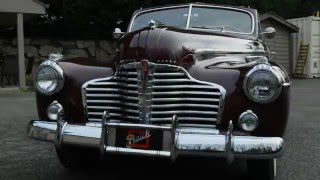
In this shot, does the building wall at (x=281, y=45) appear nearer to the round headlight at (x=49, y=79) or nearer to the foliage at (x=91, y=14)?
the foliage at (x=91, y=14)

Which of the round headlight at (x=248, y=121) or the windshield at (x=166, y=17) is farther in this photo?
the windshield at (x=166, y=17)

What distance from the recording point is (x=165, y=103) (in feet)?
13.1

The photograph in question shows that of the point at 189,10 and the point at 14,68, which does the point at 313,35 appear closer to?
the point at 14,68

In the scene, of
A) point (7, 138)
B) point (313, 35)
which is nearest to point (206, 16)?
point (7, 138)

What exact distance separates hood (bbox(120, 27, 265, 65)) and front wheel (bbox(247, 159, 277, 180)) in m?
0.99

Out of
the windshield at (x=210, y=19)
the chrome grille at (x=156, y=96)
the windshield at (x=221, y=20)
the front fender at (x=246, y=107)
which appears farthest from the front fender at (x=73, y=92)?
the windshield at (x=221, y=20)

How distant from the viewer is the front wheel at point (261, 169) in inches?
168

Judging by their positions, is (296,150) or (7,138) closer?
(296,150)

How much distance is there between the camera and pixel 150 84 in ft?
13.0

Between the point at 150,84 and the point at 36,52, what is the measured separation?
47.4ft

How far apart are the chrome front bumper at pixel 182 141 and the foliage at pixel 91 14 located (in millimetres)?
12483

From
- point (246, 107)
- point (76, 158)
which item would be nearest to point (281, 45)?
point (76, 158)

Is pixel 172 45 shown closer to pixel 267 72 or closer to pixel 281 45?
pixel 267 72

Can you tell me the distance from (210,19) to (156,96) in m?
1.89
